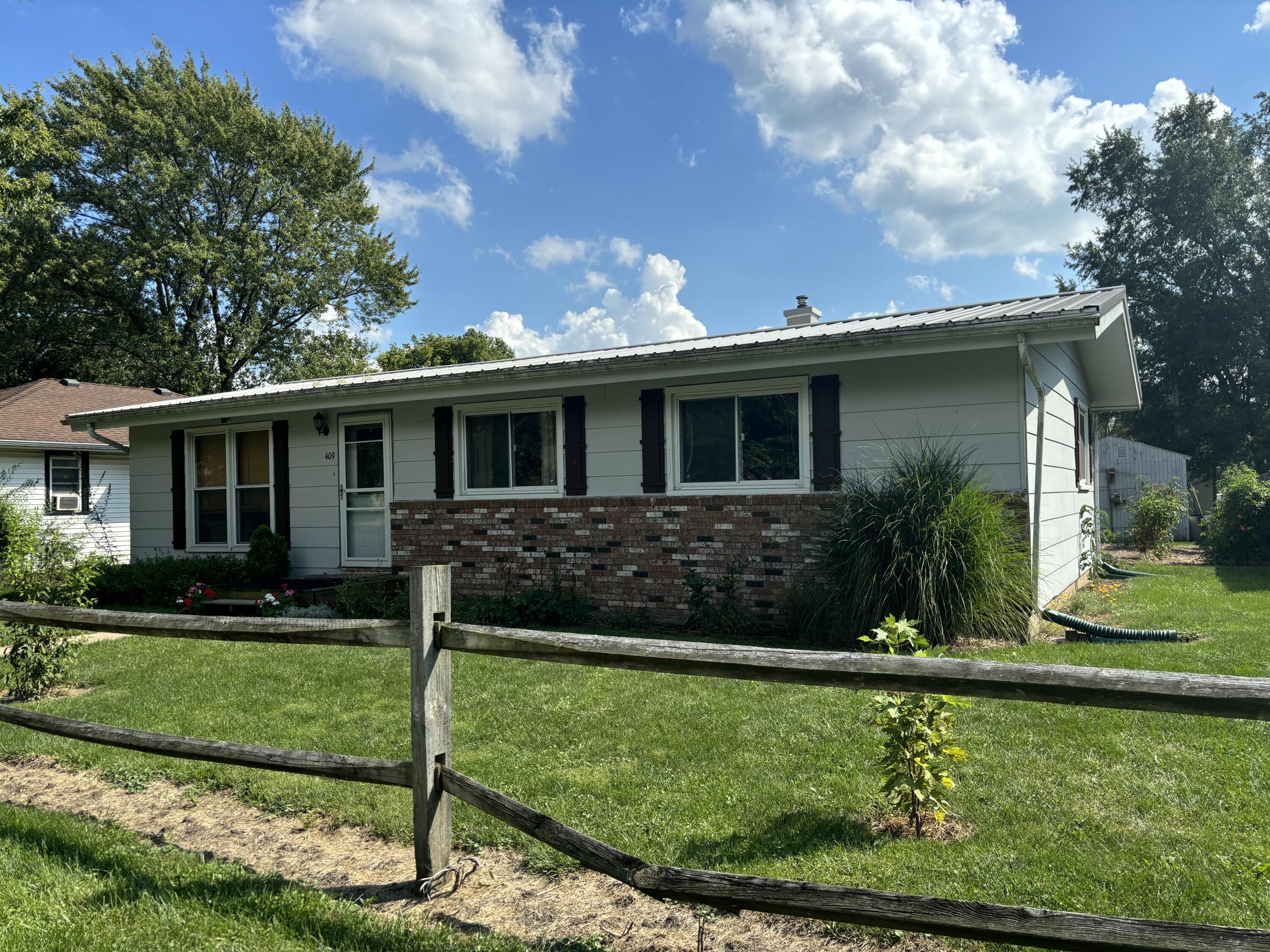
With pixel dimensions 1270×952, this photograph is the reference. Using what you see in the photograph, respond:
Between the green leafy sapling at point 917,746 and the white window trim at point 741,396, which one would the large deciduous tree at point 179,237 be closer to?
the white window trim at point 741,396

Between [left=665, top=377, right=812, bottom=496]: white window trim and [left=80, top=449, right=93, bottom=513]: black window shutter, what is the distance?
17.6 meters

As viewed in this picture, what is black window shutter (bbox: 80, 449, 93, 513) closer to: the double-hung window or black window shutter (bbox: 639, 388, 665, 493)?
the double-hung window

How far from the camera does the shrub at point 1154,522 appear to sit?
15.6 m

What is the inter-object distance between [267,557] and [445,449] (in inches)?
129

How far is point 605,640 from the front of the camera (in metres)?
2.75

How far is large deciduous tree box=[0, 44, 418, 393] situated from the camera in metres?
24.7

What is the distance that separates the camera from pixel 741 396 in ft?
29.0

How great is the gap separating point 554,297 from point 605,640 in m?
27.1

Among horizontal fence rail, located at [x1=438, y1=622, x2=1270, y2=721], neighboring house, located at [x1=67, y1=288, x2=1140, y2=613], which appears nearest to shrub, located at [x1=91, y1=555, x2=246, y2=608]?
neighboring house, located at [x1=67, y1=288, x2=1140, y2=613]

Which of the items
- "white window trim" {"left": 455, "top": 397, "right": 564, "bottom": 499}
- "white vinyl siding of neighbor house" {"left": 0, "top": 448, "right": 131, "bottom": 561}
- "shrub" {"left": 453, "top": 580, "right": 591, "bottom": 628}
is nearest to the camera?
A: "shrub" {"left": 453, "top": 580, "right": 591, "bottom": 628}

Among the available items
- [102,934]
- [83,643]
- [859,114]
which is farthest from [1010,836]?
[859,114]

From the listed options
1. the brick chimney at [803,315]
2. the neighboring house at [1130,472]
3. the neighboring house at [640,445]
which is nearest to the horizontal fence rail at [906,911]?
the neighboring house at [640,445]

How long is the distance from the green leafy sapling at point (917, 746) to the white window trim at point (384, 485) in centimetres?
867

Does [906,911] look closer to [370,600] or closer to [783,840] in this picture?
[783,840]
